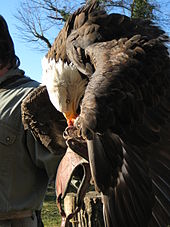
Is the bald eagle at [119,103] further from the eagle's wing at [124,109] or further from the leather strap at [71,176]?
the leather strap at [71,176]

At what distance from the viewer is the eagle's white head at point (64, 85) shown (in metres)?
2.64

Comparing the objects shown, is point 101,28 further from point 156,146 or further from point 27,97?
point 156,146

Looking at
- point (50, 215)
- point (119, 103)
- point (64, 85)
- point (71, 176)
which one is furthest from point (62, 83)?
point (50, 215)

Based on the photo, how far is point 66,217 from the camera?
84.7 inches

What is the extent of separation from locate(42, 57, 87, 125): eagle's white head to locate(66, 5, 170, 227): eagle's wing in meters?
0.10

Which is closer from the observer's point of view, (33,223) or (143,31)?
(33,223)

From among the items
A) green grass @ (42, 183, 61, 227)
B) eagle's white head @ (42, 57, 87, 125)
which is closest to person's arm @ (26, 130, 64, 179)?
Answer: eagle's white head @ (42, 57, 87, 125)

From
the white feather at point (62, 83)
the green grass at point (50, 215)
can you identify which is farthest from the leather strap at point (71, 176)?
the green grass at point (50, 215)

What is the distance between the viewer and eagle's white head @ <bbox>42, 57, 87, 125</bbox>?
264 centimetres

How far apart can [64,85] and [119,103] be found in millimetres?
484

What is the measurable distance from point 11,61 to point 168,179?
1.45 metres

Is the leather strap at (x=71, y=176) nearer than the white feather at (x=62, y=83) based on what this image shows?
Yes

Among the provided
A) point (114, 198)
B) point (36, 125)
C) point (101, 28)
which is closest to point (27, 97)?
point (36, 125)

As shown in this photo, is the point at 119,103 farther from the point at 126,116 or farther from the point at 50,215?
the point at 50,215
